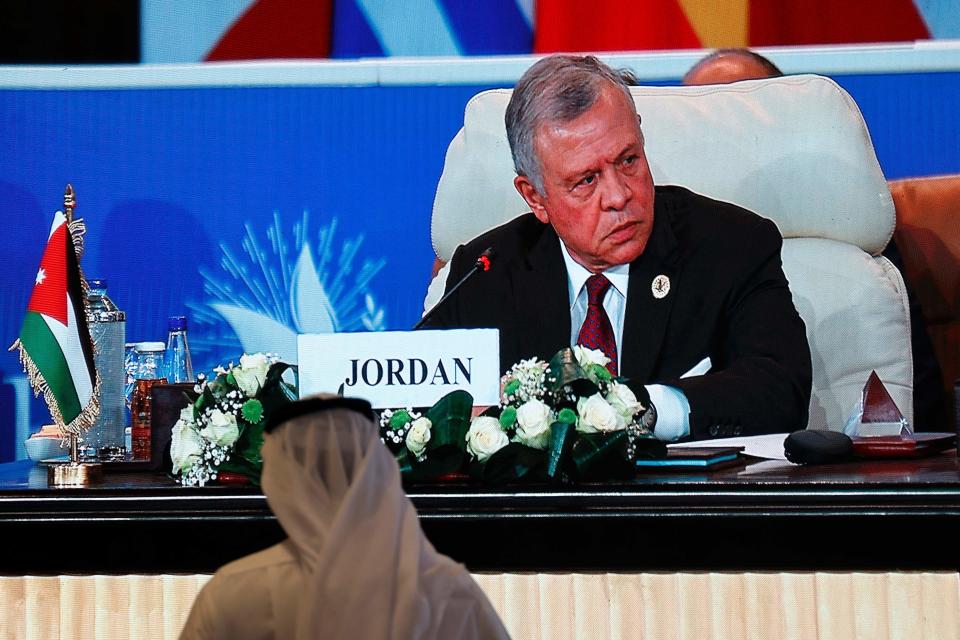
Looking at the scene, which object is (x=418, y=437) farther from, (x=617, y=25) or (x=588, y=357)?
(x=617, y=25)

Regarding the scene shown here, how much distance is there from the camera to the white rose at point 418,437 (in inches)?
Answer: 52.0

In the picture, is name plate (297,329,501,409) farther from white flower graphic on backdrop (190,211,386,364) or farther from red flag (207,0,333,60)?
red flag (207,0,333,60)

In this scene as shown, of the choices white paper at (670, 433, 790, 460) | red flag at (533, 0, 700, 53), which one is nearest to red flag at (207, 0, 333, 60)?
red flag at (533, 0, 700, 53)

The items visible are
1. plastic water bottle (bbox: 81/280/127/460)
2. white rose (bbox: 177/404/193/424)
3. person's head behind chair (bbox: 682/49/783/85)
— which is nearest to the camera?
white rose (bbox: 177/404/193/424)

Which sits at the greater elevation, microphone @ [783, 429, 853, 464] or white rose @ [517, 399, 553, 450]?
white rose @ [517, 399, 553, 450]

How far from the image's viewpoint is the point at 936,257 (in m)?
2.68

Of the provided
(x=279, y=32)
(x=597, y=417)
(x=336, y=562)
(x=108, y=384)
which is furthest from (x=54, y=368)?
(x=279, y=32)

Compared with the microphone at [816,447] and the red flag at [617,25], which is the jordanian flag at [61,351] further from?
the red flag at [617,25]

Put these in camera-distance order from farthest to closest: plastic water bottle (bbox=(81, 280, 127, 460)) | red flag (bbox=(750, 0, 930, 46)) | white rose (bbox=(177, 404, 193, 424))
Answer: red flag (bbox=(750, 0, 930, 46)) < plastic water bottle (bbox=(81, 280, 127, 460)) < white rose (bbox=(177, 404, 193, 424))

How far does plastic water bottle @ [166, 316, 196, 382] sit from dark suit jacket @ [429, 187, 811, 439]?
594 mm

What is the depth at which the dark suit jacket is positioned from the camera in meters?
2.16

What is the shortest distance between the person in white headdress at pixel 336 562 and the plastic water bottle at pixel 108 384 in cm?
93

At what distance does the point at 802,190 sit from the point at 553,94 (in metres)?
0.56

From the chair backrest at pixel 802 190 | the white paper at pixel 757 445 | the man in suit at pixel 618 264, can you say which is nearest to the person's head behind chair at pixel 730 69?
the chair backrest at pixel 802 190
